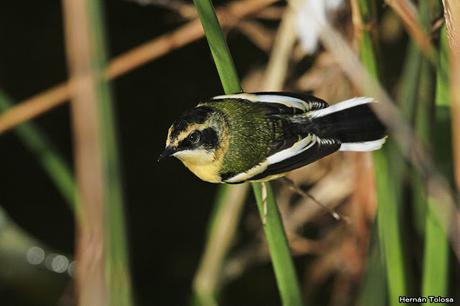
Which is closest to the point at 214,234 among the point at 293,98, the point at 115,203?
the point at 293,98

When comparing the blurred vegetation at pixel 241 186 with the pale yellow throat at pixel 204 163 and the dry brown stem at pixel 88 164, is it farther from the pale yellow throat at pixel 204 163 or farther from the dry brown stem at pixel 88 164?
the pale yellow throat at pixel 204 163

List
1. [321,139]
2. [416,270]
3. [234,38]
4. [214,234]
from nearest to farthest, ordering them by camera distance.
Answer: [321,139] < [214,234] < [416,270] < [234,38]

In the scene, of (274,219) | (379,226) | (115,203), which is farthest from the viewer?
(379,226)

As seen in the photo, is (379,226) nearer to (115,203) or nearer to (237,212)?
(115,203)

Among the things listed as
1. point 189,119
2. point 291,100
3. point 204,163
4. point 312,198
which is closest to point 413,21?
point 291,100

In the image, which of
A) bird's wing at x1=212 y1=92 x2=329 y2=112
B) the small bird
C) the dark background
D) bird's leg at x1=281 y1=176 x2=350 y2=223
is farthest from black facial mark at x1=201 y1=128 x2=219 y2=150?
the dark background

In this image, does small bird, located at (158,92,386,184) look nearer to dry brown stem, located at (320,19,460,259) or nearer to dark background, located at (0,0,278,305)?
dry brown stem, located at (320,19,460,259)

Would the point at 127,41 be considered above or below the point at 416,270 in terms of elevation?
above
